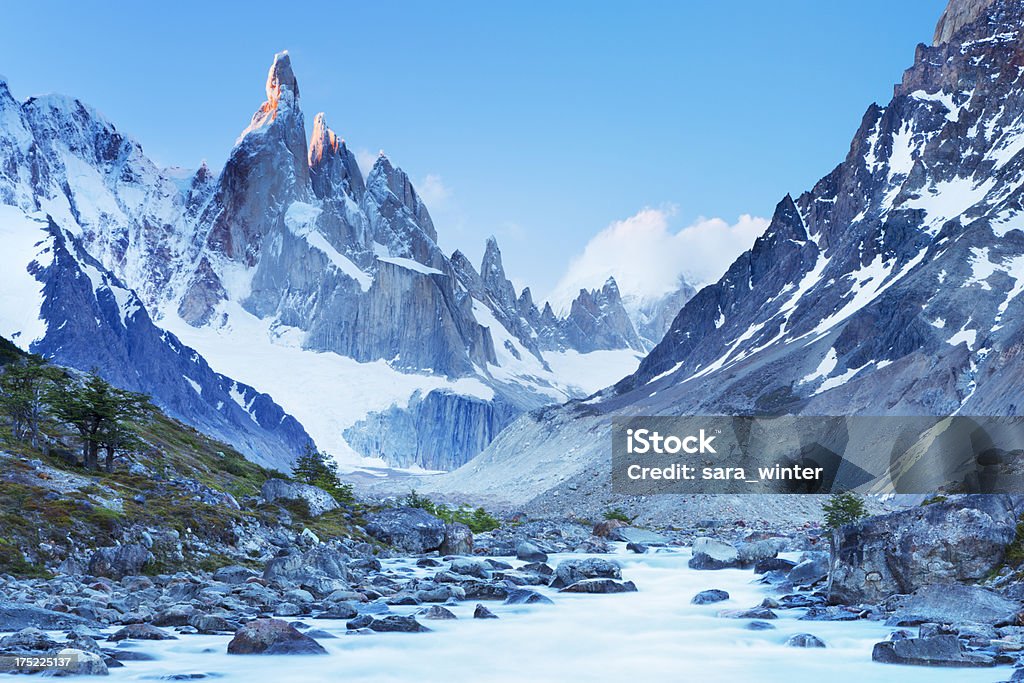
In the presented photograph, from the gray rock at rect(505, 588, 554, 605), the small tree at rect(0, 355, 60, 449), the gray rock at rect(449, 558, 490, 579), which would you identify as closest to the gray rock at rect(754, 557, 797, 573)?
the gray rock at rect(449, 558, 490, 579)

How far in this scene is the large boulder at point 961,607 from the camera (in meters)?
27.7

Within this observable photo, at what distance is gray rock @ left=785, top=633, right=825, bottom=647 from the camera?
92.4 ft

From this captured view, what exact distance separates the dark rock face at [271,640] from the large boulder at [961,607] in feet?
55.3

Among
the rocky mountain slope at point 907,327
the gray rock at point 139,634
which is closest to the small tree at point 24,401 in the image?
the gray rock at point 139,634

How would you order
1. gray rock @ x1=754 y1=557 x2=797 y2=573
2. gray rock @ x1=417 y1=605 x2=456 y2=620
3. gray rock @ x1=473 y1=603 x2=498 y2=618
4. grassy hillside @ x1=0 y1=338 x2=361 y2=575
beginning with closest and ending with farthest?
gray rock @ x1=417 y1=605 x2=456 y2=620 < gray rock @ x1=473 y1=603 x2=498 y2=618 < grassy hillside @ x1=0 y1=338 x2=361 y2=575 < gray rock @ x1=754 y1=557 x2=797 y2=573

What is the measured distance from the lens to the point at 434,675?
26.2 metres

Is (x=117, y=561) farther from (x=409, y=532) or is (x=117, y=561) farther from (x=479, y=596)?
(x=409, y=532)

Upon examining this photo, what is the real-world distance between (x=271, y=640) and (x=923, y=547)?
19.7 m

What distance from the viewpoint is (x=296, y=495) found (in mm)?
58844

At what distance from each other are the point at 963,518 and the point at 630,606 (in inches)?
509

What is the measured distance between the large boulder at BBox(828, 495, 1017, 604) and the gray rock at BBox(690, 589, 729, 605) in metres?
7.25

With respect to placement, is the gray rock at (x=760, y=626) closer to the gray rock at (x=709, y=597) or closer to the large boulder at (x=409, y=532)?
the gray rock at (x=709, y=597)

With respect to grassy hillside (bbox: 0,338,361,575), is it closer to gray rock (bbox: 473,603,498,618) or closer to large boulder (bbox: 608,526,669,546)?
gray rock (bbox: 473,603,498,618)

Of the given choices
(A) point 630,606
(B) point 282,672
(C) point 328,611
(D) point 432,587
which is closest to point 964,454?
(A) point 630,606
